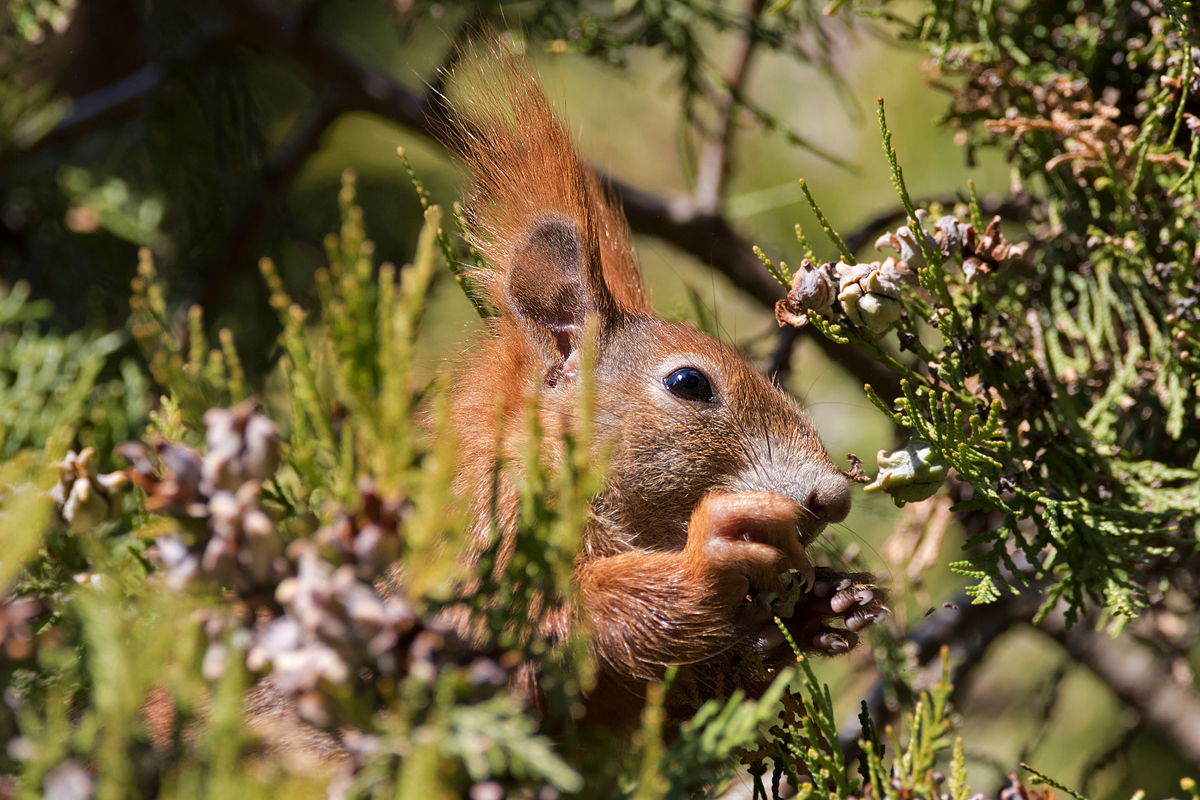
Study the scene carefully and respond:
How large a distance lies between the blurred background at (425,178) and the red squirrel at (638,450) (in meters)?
0.12

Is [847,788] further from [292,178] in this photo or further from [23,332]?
[292,178]

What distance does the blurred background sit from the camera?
1977 millimetres

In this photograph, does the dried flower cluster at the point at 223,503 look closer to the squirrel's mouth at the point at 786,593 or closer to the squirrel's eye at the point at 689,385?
the squirrel's mouth at the point at 786,593

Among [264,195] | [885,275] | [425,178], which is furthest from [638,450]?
[425,178]

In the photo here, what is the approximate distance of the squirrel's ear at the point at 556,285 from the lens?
1.57 m

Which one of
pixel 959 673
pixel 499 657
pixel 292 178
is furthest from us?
pixel 292 178

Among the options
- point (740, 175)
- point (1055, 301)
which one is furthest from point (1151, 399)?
point (740, 175)

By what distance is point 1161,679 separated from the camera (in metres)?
2.38

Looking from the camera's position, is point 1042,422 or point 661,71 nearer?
point 1042,422

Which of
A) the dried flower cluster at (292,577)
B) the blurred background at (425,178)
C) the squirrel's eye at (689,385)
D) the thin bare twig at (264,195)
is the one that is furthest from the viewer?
the thin bare twig at (264,195)

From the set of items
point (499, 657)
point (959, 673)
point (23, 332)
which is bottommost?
point (959, 673)

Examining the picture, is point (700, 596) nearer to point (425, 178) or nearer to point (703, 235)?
point (703, 235)

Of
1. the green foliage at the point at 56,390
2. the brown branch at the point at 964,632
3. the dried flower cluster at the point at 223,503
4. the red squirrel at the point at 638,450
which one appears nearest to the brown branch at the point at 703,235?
the brown branch at the point at 964,632

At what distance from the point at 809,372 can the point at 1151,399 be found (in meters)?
2.49
